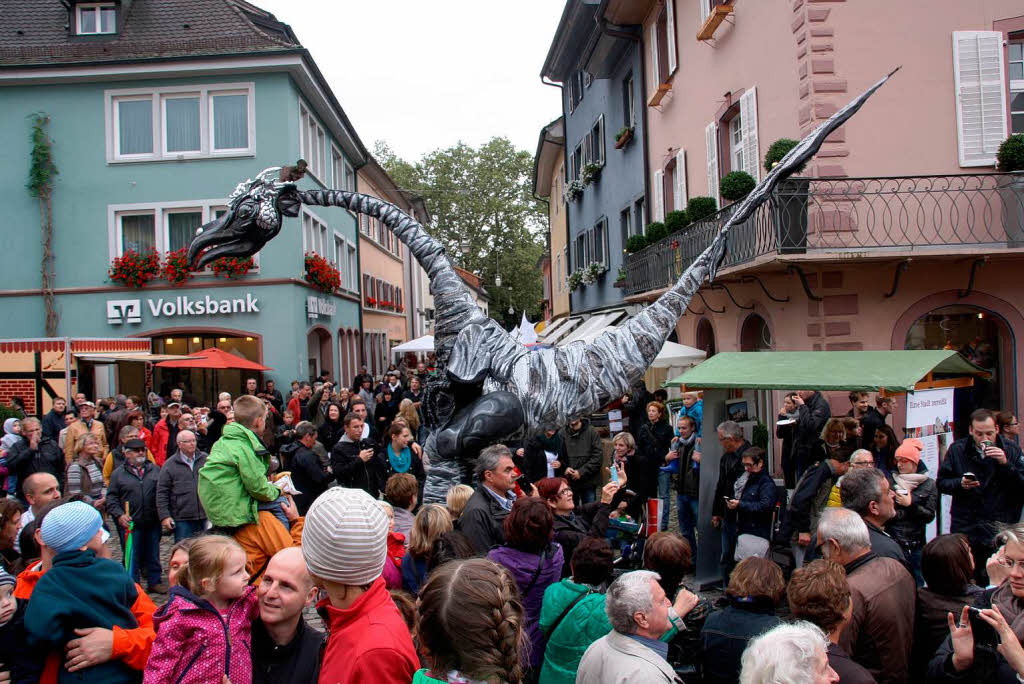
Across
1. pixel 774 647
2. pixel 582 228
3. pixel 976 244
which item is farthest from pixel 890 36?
pixel 582 228

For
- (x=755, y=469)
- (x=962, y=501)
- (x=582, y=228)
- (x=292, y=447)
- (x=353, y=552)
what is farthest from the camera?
(x=582, y=228)

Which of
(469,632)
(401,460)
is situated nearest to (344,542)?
(469,632)

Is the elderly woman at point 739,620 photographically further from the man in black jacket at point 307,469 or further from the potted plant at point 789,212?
the potted plant at point 789,212

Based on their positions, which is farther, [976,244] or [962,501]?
[976,244]

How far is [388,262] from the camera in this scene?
129 feet

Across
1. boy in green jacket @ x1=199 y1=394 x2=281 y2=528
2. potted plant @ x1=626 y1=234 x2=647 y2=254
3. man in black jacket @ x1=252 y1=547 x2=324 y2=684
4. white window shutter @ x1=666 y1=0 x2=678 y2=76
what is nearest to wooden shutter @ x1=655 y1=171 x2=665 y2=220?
potted plant @ x1=626 y1=234 x2=647 y2=254

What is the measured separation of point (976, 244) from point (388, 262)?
3092cm

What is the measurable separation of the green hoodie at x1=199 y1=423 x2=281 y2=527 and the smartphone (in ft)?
13.3

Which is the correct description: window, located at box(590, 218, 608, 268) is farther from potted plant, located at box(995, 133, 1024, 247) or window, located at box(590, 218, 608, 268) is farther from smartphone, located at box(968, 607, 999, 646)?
smartphone, located at box(968, 607, 999, 646)

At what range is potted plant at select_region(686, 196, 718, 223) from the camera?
13.6 meters

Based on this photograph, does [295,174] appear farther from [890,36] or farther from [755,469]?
[890,36]

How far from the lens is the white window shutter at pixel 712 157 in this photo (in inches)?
567

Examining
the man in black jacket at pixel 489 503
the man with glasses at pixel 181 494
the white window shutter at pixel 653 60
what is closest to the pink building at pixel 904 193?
the white window shutter at pixel 653 60

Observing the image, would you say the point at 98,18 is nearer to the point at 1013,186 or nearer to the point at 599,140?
the point at 599,140
